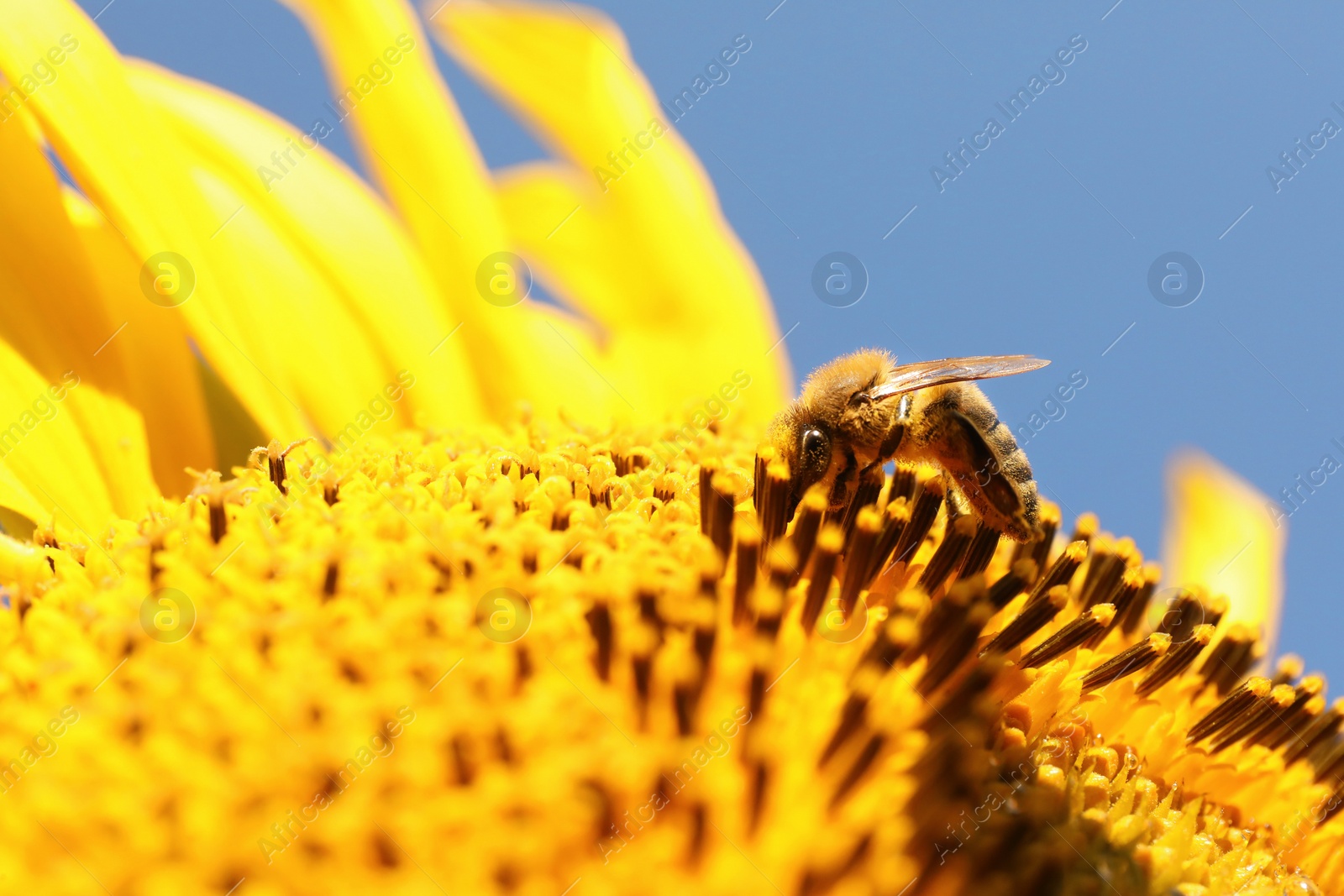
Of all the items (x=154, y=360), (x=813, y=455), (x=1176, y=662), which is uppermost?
(x=154, y=360)

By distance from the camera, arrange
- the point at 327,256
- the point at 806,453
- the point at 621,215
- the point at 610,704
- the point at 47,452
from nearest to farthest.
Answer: the point at 610,704 → the point at 806,453 → the point at 47,452 → the point at 327,256 → the point at 621,215

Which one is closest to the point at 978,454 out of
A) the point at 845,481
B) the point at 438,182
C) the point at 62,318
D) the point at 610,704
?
the point at 845,481

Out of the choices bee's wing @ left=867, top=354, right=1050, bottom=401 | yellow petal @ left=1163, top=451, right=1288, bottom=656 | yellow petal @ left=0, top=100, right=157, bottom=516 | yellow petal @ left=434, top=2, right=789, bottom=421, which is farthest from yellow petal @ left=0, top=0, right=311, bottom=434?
yellow petal @ left=1163, top=451, right=1288, bottom=656

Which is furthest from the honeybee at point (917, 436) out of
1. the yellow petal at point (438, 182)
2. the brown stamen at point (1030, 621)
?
the yellow petal at point (438, 182)

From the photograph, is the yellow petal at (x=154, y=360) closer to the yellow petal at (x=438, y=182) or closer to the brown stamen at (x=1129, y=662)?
the yellow petal at (x=438, y=182)

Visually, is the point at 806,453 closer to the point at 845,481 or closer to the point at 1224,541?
the point at 845,481

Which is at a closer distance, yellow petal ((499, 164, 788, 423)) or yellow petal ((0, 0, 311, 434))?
yellow petal ((0, 0, 311, 434))

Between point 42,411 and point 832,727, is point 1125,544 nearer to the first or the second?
point 832,727

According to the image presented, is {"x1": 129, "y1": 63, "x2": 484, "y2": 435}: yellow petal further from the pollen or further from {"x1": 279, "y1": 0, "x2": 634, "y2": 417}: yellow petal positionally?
the pollen
